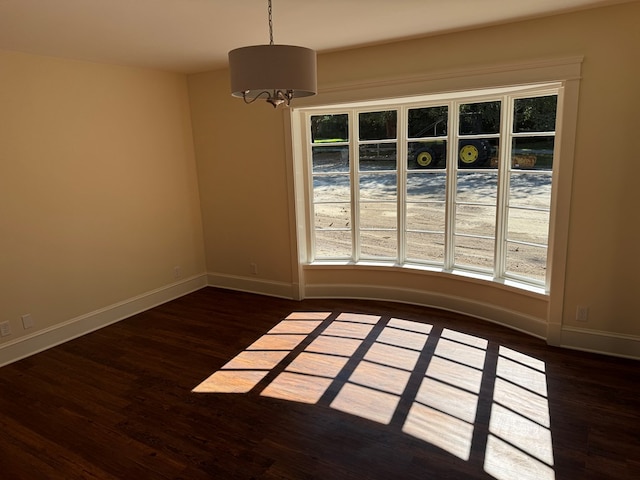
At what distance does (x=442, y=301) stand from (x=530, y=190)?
143 cm

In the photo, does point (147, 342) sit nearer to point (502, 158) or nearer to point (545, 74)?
point (502, 158)

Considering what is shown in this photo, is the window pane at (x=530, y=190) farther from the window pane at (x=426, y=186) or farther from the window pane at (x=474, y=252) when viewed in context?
the window pane at (x=426, y=186)

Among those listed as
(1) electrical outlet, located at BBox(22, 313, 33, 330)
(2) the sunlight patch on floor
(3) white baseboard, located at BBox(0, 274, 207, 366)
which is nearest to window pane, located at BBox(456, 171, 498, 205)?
(2) the sunlight patch on floor

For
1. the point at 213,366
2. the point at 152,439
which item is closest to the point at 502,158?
the point at 213,366

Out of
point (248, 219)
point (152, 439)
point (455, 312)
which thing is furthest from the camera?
point (248, 219)

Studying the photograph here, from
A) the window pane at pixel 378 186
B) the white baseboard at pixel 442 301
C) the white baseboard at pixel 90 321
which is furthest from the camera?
the window pane at pixel 378 186

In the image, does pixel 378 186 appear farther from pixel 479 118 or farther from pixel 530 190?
pixel 530 190

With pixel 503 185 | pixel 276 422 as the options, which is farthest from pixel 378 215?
pixel 276 422

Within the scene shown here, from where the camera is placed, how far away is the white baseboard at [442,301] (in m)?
3.92

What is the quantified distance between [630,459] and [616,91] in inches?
99.7

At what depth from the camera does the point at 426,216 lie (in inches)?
184

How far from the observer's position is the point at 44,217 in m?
3.93

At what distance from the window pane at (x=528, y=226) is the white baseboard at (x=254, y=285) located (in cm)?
244

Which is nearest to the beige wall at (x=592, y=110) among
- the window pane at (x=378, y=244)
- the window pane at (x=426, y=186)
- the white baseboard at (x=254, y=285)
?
the window pane at (x=378, y=244)
